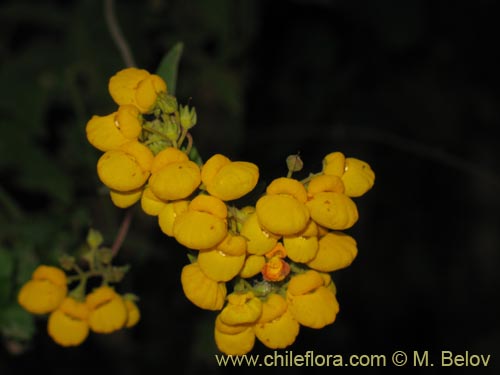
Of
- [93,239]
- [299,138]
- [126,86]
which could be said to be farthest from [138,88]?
[299,138]

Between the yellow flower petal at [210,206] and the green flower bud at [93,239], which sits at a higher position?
the green flower bud at [93,239]

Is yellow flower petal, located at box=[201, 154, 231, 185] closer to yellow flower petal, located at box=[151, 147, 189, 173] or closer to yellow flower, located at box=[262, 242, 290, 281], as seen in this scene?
yellow flower petal, located at box=[151, 147, 189, 173]

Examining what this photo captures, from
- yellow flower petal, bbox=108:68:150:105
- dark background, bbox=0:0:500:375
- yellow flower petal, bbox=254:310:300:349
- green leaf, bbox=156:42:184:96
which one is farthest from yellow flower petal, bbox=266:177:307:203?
dark background, bbox=0:0:500:375

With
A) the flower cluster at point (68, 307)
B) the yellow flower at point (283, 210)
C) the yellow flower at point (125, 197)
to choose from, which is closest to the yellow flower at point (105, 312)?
the flower cluster at point (68, 307)

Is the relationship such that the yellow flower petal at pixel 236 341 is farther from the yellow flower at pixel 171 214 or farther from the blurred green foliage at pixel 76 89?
the blurred green foliage at pixel 76 89

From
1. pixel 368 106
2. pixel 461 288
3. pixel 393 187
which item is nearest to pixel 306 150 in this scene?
pixel 368 106

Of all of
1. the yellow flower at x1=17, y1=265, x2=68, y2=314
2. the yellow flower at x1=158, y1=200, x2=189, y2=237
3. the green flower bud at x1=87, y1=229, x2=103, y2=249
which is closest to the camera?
the yellow flower at x1=158, y1=200, x2=189, y2=237
